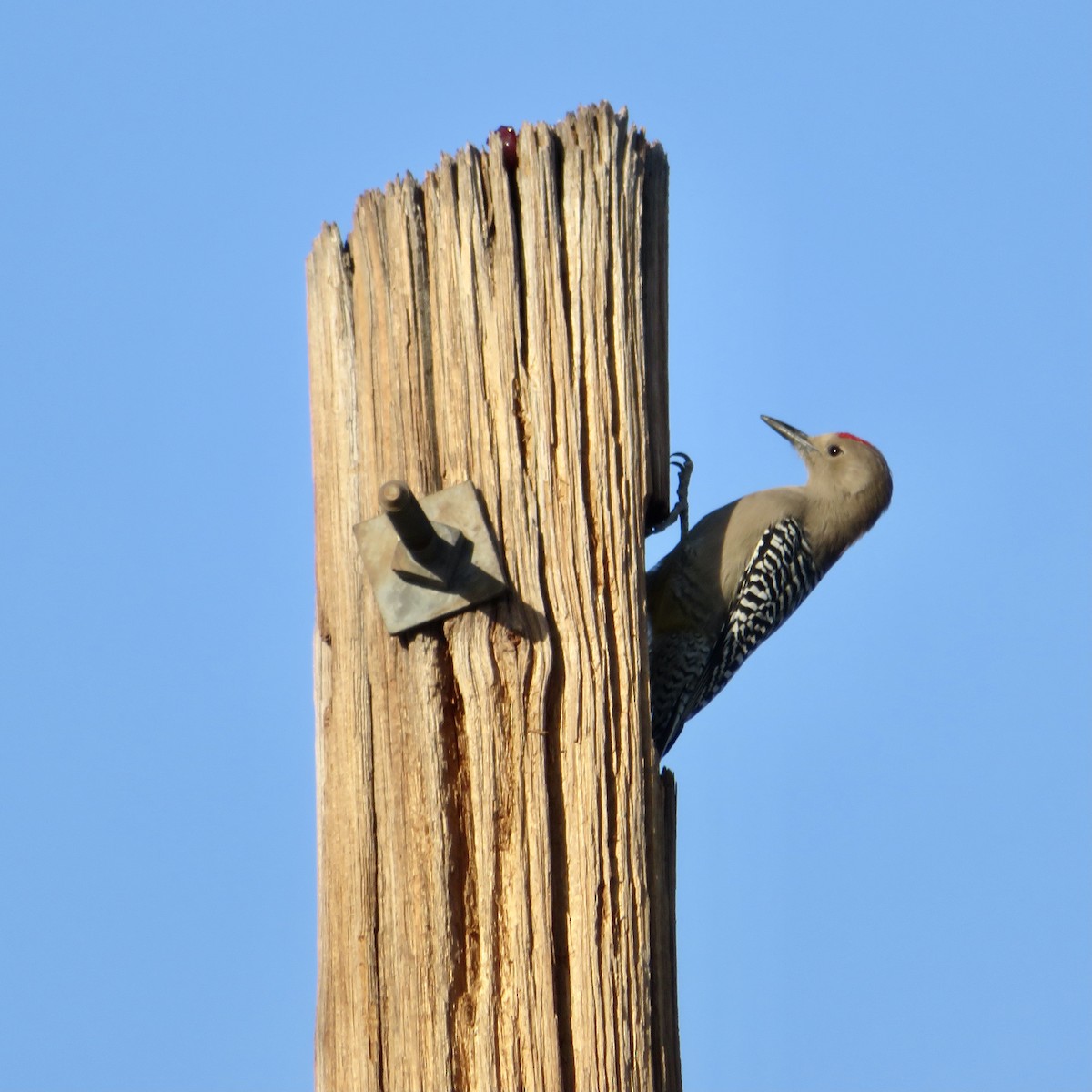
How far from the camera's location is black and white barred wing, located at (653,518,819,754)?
19.2 feet

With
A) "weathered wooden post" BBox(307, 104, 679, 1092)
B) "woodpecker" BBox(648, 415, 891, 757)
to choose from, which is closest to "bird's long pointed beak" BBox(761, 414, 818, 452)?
"woodpecker" BBox(648, 415, 891, 757)

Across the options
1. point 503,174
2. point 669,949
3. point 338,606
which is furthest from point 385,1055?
point 503,174

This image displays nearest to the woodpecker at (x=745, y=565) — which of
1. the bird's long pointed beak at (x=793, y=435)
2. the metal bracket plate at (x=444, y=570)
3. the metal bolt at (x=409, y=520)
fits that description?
the bird's long pointed beak at (x=793, y=435)

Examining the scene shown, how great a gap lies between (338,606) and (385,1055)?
954 mm

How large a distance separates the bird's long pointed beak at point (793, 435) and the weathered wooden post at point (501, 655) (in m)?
3.58

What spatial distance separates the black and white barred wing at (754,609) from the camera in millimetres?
5848

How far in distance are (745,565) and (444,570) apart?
3.23 m

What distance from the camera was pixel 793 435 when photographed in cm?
703

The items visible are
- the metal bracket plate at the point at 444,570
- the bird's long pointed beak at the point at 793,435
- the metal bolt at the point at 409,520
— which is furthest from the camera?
the bird's long pointed beak at the point at 793,435

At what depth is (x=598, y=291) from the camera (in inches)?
130

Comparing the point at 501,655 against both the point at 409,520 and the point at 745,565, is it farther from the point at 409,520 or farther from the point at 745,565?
the point at 745,565

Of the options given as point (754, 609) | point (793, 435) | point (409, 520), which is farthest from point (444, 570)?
point (793, 435)

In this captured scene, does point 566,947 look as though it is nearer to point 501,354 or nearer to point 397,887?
point 397,887

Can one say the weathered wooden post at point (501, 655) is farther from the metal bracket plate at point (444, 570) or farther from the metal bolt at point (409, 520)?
the metal bolt at point (409, 520)
